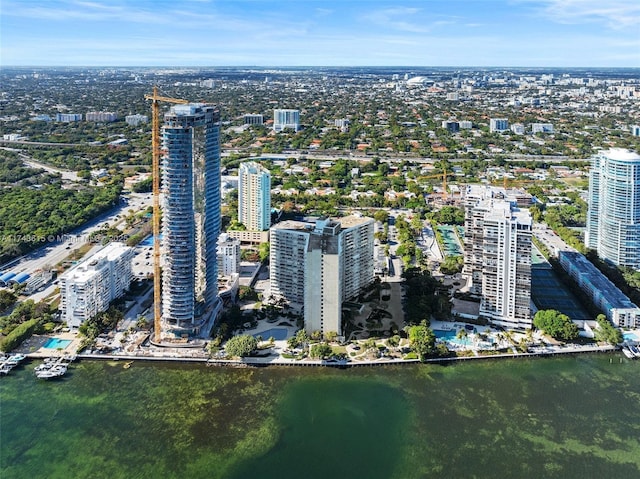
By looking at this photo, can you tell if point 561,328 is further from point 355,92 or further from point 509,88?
point 509,88

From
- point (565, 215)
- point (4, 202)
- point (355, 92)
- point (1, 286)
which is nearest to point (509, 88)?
point (355, 92)

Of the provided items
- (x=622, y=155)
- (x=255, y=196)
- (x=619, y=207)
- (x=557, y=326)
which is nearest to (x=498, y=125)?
(x=622, y=155)

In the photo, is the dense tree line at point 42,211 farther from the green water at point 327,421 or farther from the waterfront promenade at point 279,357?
the green water at point 327,421

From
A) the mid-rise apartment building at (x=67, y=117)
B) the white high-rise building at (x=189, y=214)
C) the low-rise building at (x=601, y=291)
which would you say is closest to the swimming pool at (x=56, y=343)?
the white high-rise building at (x=189, y=214)

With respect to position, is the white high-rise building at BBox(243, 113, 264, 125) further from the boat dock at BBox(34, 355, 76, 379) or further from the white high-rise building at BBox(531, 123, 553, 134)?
the boat dock at BBox(34, 355, 76, 379)

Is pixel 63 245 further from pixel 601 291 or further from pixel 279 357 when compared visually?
pixel 601 291
